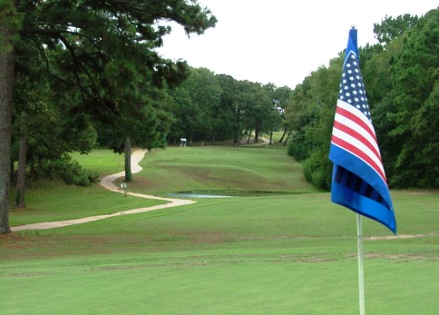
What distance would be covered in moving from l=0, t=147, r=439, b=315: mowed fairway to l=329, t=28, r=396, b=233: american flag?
1.95 meters

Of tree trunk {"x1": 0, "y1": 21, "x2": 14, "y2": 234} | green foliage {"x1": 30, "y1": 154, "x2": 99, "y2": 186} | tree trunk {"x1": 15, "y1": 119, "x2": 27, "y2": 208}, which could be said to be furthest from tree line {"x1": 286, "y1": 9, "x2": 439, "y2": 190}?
tree trunk {"x1": 0, "y1": 21, "x2": 14, "y2": 234}

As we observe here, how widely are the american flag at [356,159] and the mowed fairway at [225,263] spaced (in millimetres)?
1953

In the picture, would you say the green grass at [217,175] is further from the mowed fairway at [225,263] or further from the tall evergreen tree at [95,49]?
the tall evergreen tree at [95,49]

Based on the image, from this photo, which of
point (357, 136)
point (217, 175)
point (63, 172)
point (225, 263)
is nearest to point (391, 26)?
point (217, 175)

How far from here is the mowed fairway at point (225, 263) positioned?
754 centimetres

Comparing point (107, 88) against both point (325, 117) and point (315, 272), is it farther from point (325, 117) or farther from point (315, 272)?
point (325, 117)

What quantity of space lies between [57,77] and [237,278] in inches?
654

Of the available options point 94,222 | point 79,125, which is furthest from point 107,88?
point 94,222

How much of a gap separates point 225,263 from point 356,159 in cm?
785

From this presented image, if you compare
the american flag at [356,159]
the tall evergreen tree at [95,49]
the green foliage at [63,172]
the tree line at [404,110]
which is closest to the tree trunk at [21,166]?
the green foliage at [63,172]

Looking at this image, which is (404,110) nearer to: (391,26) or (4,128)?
(4,128)

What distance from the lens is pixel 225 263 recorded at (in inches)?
490

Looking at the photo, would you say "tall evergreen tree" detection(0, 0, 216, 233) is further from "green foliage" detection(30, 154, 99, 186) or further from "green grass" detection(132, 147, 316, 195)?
"green grass" detection(132, 147, 316, 195)

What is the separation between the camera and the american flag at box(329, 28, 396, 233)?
5062 mm
